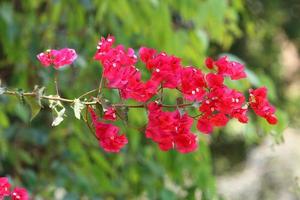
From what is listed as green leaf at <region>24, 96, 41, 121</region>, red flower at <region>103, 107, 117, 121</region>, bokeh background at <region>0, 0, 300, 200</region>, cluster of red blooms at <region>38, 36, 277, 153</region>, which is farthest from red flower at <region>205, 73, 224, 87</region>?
bokeh background at <region>0, 0, 300, 200</region>

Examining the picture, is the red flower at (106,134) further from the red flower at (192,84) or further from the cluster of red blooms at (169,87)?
the red flower at (192,84)

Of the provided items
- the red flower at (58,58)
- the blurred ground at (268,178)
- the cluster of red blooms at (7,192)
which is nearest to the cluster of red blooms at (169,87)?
the red flower at (58,58)

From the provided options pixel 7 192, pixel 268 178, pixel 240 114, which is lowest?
pixel 268 178

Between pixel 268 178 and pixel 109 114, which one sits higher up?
pixel 109 114

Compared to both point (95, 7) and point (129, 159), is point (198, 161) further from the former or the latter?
point (95, 7)

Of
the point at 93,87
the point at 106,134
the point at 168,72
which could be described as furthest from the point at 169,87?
the point at 93,87

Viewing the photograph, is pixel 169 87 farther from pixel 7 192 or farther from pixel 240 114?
pixel 7 192

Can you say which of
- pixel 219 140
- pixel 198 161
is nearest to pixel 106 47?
pixel 198 161
